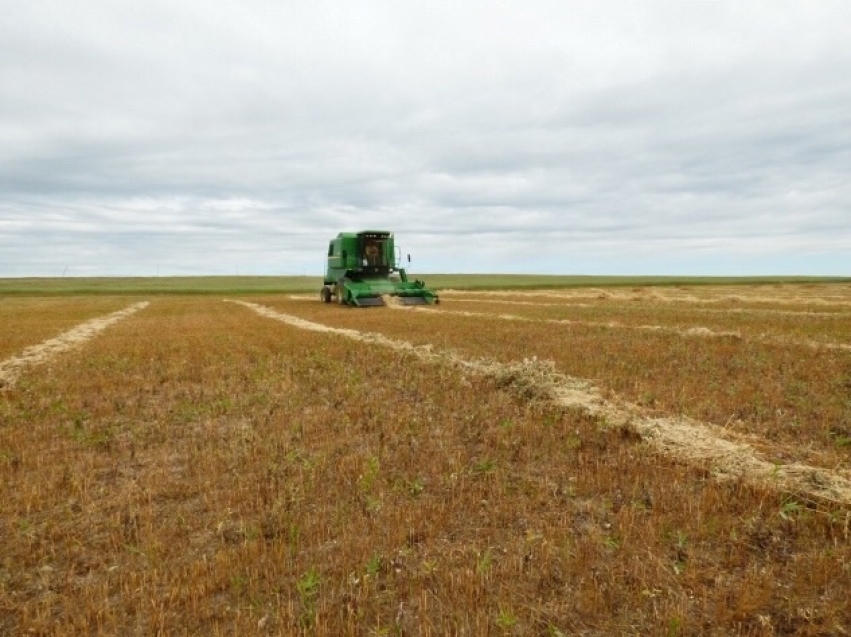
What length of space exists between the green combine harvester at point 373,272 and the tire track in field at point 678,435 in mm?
22654

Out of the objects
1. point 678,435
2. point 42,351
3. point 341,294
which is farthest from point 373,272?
point 678,435

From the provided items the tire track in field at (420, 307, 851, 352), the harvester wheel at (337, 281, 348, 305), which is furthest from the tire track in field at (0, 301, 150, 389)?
the tire track in field at (420, 307, 851, 352)

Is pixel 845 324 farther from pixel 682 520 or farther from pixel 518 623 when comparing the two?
pixel 518 623

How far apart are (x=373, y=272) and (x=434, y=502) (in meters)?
31.5

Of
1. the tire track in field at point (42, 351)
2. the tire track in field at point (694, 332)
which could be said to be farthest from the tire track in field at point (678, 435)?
the tire track in field at point (42, 351)

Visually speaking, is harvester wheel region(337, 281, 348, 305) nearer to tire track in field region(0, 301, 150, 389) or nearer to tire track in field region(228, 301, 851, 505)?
tire track in field region(0, 301, 150, 389)

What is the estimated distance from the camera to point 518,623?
11.6 feet

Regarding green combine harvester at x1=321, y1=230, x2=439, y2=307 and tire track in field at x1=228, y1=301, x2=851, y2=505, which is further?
green combine harvester at x1=321, y1=230, x2=439, y2=307

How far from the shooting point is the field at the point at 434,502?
12.1ft

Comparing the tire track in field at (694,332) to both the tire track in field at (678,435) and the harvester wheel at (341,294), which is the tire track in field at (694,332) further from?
the harvester wheel at (341,294)

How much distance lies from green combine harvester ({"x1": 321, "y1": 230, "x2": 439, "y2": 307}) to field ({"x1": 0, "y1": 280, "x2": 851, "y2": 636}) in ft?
76.4

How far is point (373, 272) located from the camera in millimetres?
36344

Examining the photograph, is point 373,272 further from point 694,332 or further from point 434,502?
point 434,502

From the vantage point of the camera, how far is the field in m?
3.70
